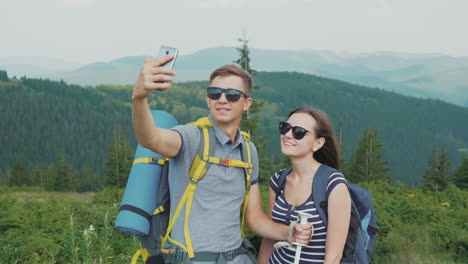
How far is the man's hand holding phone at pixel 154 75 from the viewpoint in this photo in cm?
259

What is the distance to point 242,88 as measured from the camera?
11.4ft

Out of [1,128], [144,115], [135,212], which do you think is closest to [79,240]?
[135,212]

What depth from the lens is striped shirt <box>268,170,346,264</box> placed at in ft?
11.0

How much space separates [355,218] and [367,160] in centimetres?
6499

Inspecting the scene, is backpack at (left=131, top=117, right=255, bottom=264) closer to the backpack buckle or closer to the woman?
the backpack buckle

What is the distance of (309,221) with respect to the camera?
339cm

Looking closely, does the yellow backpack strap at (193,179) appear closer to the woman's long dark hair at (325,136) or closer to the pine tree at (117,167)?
the woman's long dark hair at (325,136)

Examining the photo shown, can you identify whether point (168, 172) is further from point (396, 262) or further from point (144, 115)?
point (396, 262)

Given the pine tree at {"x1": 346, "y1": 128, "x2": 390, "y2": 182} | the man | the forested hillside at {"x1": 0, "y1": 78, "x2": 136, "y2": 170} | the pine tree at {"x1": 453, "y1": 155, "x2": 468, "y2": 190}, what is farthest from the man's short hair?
the forested hillside at {"x1": 0, "y1": 78, "x2": 136, "y2": 170}

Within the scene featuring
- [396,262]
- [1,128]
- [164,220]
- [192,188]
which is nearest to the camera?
[192,188]

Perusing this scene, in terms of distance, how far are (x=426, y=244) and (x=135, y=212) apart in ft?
18.5

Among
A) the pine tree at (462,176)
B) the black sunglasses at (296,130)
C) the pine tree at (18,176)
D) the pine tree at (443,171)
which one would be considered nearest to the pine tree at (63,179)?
the pine tree at (18,176)

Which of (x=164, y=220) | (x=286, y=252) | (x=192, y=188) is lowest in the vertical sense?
(x=286, y=252)

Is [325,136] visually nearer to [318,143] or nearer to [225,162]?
[318,143]
